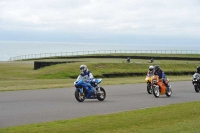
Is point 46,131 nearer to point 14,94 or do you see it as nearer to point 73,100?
point 73,100

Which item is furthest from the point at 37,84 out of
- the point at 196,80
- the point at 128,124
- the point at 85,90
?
the point at 128,124

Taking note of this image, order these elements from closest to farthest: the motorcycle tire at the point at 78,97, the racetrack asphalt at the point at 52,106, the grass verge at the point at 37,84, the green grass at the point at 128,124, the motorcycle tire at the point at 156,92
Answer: the green grass at the point at 128,124 < the racetrack asphalt at the point at 52,106 < the motorcycle tire at the point at 78,97 < the motorcycle tire at the point at 156,92 < the grass verge at the point at 37,84

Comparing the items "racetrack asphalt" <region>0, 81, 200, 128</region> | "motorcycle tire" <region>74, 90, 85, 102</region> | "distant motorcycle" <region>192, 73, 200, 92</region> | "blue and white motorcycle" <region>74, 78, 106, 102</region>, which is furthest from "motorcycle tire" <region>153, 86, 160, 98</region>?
"motorcycle tire" <region>74, 90, 85, 102</region>

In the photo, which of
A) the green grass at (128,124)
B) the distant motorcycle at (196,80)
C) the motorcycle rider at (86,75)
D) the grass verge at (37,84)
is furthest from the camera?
the grass verge at (37,84)

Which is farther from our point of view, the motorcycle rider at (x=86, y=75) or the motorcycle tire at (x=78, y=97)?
the motorcycle tire at (x=78, y=97)

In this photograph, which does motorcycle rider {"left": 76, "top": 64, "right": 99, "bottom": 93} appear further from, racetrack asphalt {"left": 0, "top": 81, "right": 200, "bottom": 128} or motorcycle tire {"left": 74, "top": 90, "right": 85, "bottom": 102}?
racetrack asphalt {"left": 0, "top": 81, "right": 200, "bottom": 128}

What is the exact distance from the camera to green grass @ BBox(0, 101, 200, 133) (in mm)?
11484

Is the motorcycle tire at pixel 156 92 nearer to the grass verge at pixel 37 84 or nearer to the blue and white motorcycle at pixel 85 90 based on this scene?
the blue and white motorcycle at pixel 85 90

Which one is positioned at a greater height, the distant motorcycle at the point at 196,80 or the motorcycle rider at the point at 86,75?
the motorcycle rider at the point at 86,75

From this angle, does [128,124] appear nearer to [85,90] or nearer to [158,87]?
[85,90]

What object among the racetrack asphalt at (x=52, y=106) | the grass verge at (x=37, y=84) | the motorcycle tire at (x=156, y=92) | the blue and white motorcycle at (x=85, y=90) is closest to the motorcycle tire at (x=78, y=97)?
the blue and white motorcycle at (x=85, y=90)

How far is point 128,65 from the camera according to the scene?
1992 inches

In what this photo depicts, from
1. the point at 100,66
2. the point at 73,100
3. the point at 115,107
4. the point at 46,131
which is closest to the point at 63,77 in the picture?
the point at 100,66

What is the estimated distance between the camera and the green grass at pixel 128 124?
37.7 feet
